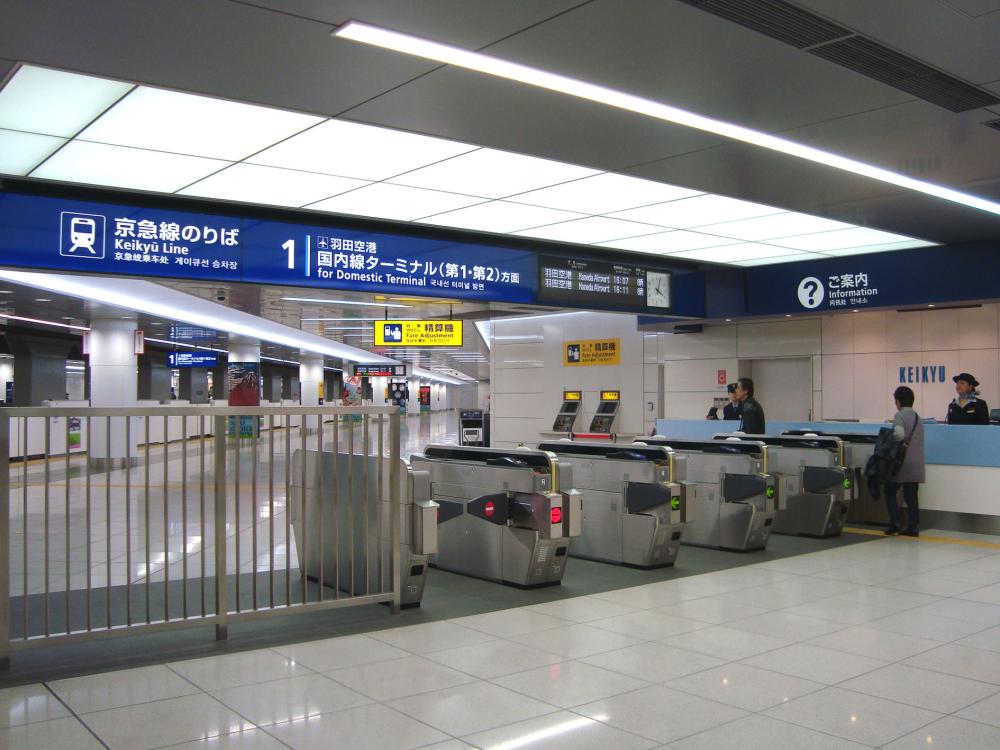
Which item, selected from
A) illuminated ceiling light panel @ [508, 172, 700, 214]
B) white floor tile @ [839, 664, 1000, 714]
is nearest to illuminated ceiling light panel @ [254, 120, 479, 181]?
illuminated ceiling light panel @ [508, 172, 700, 214]

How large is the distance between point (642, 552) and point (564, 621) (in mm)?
2003

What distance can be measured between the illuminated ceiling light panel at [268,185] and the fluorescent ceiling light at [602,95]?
2.56 metres

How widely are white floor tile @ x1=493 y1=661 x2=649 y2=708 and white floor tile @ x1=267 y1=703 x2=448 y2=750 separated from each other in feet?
2.21

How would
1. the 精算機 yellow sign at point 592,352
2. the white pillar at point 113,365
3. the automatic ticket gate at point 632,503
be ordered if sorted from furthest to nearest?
the white pillar at point 113,365, the 精算機 yellow sign at point 592,352, the automatic ticket gate at point 632,503

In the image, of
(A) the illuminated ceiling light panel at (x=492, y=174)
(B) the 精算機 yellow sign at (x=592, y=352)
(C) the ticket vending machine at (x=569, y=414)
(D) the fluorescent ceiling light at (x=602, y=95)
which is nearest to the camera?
(D) the fluorescent ceiling light at (x=602, y=95)

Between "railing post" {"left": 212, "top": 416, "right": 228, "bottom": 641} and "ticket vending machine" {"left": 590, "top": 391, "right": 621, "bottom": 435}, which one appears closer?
"railing post" {"left": 212, "top": 416, "right": 228, "bottom": 641}

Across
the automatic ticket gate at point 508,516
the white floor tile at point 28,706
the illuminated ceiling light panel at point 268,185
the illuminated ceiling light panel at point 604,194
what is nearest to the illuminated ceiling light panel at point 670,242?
the illuminated ceiling light panel at point 604,194

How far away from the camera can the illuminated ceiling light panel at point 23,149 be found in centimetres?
543

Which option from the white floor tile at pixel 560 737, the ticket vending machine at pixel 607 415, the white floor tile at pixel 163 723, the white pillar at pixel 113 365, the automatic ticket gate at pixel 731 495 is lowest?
the white floor tile at pixel 560 737

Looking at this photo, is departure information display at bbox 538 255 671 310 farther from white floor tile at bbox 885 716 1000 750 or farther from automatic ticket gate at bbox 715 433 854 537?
white floor tile at bbox 885 716 1000 750

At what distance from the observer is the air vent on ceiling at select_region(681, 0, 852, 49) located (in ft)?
11.6

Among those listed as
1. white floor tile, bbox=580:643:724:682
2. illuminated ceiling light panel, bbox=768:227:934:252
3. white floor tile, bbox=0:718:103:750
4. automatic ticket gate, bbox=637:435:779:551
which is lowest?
white floor tile, bbox=580:643:724:682

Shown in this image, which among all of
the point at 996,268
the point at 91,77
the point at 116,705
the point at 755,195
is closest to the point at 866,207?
A: the point at 755,195

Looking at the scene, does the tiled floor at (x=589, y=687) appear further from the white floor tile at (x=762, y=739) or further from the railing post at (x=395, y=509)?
the railing post at (x=395, y=509)
